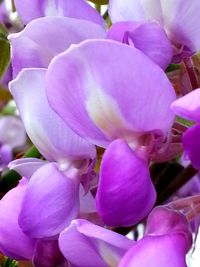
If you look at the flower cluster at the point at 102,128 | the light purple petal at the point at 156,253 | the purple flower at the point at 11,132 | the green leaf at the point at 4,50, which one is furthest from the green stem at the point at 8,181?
the purple flower at the point at 11,132

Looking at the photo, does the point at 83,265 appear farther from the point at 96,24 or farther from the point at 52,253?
the point at 96,24

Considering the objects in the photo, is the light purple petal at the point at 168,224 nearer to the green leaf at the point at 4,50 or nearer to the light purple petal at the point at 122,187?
the light purple petal at the point at 122,187

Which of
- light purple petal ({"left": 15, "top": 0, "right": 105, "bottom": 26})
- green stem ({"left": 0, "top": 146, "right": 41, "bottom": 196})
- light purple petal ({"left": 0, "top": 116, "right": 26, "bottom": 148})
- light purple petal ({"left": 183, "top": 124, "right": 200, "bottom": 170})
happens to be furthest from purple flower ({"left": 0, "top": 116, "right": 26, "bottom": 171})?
light purple petal ({"left": 183, "top": 124, "right": 200, "bottom": 170})

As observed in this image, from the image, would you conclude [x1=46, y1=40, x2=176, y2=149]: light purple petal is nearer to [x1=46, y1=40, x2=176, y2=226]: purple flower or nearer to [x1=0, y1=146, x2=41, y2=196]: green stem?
[x1=46, y1=40, x2=176, y2=226]: purple flower

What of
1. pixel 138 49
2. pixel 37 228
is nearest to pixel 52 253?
pixel 37 228

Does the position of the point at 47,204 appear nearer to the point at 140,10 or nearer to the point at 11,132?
the point at 140,10

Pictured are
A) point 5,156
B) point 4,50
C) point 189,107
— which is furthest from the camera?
point 5,156

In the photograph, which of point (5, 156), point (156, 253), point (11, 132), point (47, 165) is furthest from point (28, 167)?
point (11, 132)
